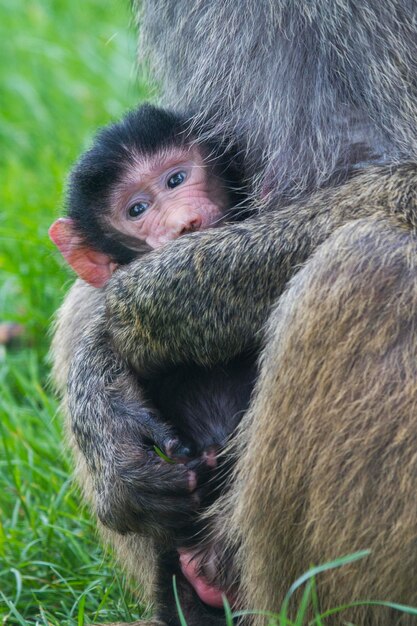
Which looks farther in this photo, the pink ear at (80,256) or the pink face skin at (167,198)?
the pink ear at (80,256)

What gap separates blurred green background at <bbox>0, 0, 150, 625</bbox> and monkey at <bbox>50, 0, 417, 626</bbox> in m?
0.34

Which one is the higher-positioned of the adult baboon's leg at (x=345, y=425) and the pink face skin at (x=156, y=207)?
the pink face skin at (x=156, y=207)

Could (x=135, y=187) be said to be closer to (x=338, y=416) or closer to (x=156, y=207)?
(x=156, y=207)

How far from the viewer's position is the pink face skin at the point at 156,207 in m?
3.85

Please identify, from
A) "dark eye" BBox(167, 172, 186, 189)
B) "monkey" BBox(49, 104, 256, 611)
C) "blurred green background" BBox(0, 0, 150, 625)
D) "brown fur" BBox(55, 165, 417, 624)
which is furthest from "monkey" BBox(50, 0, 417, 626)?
"blurred green background" BBox(0, 0, 150, 625)

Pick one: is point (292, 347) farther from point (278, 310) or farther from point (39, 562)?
point (39, 562)

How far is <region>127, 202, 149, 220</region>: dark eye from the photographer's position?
3.99 metres

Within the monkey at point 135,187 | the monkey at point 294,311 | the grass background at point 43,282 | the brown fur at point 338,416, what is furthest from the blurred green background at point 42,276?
the brown fur at point 338,416

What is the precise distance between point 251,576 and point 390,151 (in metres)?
1.24

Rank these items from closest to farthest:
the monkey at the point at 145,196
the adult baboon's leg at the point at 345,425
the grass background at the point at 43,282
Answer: the adult baboon's leg at the point at 345,425, the monkey at the point at 145,196, the grass background at the point at 43,282

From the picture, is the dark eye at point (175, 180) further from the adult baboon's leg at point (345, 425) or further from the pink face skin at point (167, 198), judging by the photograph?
the adult baboon's leg at point (345, 425)

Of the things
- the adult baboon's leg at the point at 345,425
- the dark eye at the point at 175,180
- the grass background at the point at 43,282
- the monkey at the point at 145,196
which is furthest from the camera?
the grass background at the point at 43,282

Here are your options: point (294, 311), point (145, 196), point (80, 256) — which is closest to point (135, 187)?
point (145, 196)

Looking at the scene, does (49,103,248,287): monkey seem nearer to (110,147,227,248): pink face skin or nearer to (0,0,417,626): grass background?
(110,147,227,248): pink face skin
